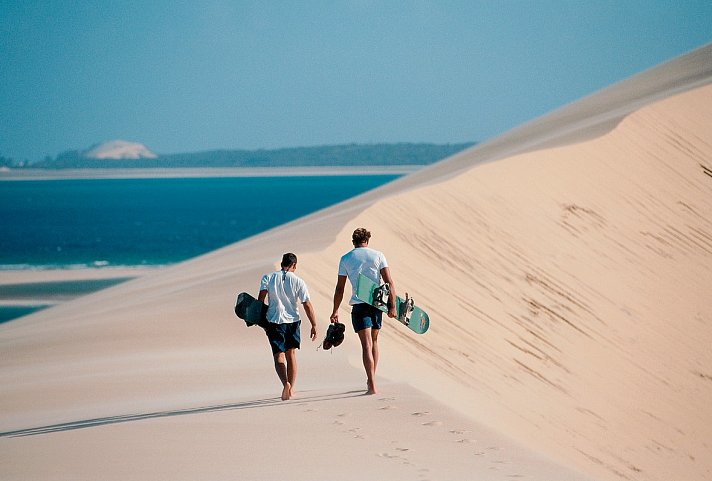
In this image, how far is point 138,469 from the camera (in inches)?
253

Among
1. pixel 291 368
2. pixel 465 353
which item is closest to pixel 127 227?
pixel 465 353

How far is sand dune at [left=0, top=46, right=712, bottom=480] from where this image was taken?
693 cm

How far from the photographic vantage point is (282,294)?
308 inches

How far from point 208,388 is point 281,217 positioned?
84453 mm

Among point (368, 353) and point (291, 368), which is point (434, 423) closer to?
point (368, 353)

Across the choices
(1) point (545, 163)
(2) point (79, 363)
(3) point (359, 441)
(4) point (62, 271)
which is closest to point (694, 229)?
(1) point (545, 163)

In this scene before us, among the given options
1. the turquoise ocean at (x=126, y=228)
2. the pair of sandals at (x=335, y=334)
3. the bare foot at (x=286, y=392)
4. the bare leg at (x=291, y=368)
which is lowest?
the bare foot at (x=286, y=392)

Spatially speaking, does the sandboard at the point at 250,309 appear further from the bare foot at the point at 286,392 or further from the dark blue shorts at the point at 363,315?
the dark blue shorts at the point at 363,315

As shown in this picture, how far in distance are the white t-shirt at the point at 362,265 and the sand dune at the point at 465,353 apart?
867 millimetres

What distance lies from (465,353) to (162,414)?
5.03m

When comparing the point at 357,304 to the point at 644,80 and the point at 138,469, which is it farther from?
the point at 644,80

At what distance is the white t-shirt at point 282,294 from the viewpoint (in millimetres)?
7820

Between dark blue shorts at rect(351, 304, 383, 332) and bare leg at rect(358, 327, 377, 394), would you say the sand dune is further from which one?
dark blue shorts at rect(351, 304, 383, 332)

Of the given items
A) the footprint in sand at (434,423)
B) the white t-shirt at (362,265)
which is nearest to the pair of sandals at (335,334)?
the white t-shirt at (362,265)
